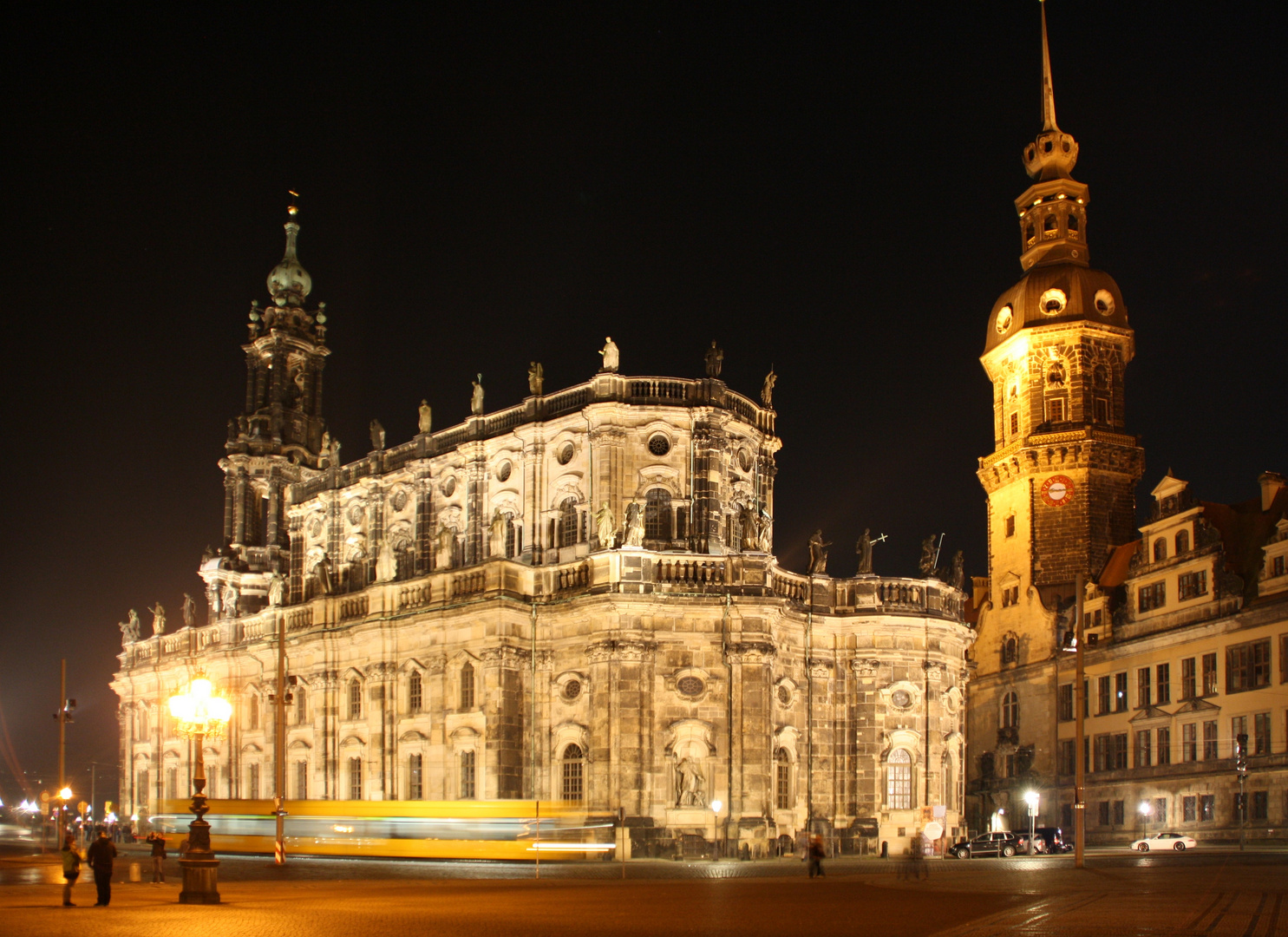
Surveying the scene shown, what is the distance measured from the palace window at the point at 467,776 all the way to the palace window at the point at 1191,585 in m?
31.6

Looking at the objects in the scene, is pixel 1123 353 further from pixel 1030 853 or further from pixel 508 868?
pixel 508 868

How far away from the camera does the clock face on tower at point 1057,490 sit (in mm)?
70312

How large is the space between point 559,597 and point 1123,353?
37386 mm

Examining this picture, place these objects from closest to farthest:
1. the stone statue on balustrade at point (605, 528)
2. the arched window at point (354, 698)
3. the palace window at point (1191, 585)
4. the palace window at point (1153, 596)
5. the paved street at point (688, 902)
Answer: the paved street at point (688, 902), the stone statue on balustrade at point (605, 528), the arched window at point (354, 698), the palace window at point (1191, 585), the palace window at point (1153, 596)

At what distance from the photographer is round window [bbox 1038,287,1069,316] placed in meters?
71.9

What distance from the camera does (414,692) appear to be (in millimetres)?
53656

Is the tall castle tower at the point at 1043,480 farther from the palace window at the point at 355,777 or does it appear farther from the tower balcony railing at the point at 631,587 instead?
the palace window at the point at 355,777

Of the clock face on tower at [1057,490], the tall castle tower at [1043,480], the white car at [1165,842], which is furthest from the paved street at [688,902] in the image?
the clock face on tower at [1057,490]

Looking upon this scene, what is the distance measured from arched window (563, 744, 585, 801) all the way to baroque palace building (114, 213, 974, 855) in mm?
74

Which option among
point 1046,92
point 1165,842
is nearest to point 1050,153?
point 1046,92

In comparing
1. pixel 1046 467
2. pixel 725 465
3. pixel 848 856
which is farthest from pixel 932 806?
pixel 1046 467

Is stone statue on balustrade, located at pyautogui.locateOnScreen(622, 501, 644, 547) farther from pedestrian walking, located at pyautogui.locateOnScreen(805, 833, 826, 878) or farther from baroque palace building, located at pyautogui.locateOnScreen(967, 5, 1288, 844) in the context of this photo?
baroque palace building, located at pyautogui.locateOnScreen(967, 5, 1288, 844)

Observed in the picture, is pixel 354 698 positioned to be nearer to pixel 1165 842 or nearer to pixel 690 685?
pixel 690 685

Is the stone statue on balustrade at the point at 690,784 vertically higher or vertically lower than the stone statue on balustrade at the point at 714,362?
lower
